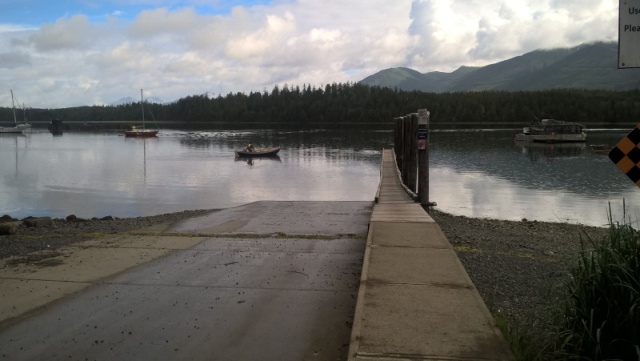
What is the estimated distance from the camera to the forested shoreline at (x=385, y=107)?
11994 cm

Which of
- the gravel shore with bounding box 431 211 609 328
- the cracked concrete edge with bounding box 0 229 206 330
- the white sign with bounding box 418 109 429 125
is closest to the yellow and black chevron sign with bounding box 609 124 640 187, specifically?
the gravel shore with bounding box 431 211 609 328

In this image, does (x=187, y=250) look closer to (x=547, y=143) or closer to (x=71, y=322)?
(x=71, y=322)

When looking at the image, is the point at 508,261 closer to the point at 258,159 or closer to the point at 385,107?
the point at 258,159

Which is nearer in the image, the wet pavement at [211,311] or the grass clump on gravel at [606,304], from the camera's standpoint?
the grass clump on gravel at [606,304]

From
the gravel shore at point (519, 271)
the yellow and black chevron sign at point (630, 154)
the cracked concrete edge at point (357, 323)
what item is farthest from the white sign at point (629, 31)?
the cracked concrete edge at point (357, 323)

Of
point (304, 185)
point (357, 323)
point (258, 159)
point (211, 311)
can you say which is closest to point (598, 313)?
point (357, 323)

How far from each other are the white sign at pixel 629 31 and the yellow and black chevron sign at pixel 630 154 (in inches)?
21.1

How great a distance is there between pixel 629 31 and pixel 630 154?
3.04 ft

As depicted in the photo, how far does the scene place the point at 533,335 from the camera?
4348mm

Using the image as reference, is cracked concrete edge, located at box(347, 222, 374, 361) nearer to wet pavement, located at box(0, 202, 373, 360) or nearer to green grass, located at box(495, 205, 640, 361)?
wet pavement, located at box(0, 202, 373, 360)

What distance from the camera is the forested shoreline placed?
120 m

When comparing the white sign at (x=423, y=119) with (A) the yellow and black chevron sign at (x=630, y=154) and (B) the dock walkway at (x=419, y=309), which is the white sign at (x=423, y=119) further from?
(A) the yellow and black chevron sign at (x=630, y=154)

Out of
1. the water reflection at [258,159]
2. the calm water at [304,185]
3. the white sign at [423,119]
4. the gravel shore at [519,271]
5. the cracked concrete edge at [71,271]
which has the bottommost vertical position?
the calm water at [304,185]

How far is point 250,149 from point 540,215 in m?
36.9
